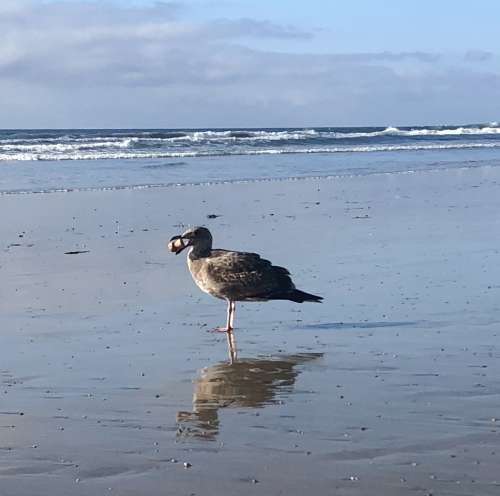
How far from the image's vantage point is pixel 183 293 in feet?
29.9

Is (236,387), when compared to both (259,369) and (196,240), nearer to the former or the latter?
(259,369)

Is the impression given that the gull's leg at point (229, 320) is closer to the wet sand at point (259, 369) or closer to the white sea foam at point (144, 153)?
the wet sand at point (259, 369)

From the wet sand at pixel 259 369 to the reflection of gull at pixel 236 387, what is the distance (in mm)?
19

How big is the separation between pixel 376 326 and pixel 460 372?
57.9 inches

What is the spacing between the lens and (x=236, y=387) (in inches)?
238

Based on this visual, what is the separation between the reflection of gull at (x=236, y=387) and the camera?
5250 millimetres

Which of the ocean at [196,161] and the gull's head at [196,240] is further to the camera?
the ocean at [196,161]

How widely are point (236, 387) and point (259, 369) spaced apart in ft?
1.61

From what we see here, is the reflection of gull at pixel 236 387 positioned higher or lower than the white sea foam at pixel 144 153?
higher

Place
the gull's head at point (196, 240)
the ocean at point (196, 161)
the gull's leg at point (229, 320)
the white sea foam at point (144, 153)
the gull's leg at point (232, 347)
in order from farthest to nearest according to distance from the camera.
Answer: the white sea foam at point (144, 153), the ocean at point (196, 161), the gull's head at point (196, 240), the gull's leg at point (229, 320), the gull's leg at point (232, 347)

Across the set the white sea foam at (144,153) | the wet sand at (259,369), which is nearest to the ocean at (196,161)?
the white sea foam at (144,153)

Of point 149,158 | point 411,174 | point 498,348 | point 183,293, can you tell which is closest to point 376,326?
point 498,348

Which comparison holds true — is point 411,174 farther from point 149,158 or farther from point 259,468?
point 259,468

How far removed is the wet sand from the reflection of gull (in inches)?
0.7
